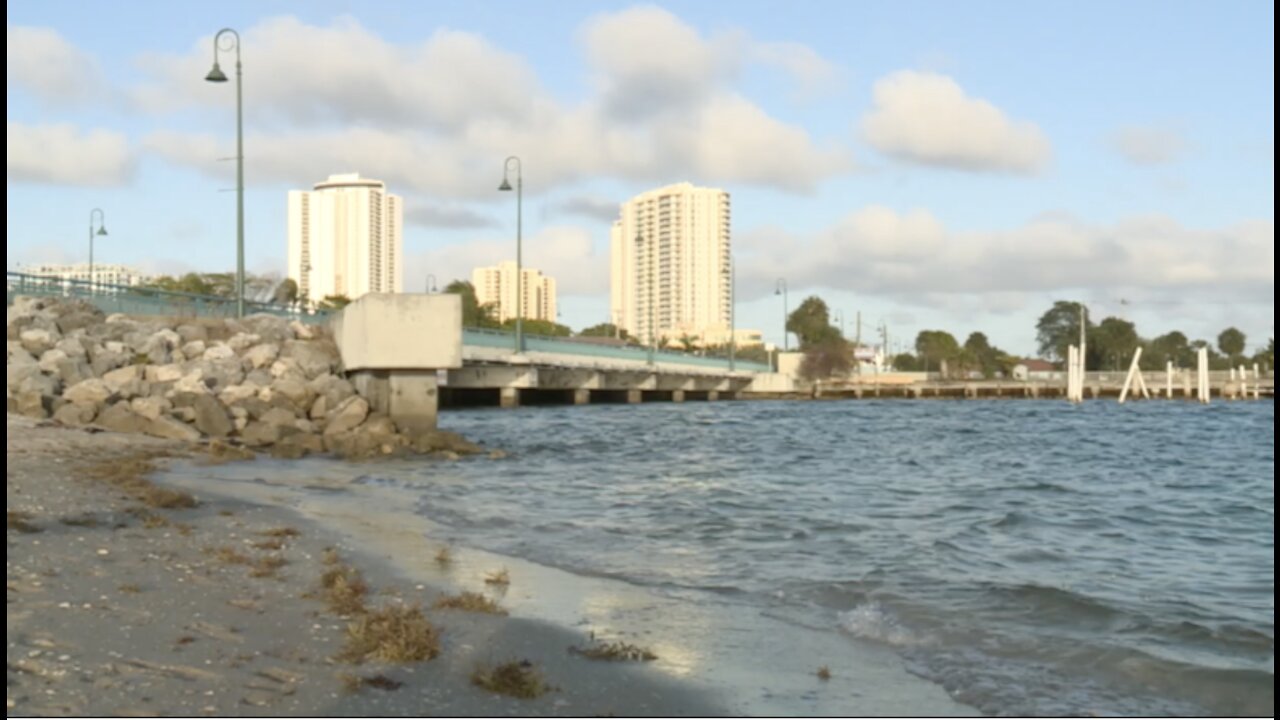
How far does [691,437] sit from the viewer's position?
43500 millimetres

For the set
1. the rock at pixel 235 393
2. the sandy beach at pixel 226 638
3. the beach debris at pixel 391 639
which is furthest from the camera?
the rock at pixel 235 393

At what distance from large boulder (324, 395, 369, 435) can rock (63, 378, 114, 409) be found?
4919mm

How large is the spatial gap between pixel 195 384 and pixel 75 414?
4.22 meters

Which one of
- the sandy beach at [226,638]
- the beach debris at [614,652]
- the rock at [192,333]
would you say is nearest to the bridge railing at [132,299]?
the rock at [192,333]

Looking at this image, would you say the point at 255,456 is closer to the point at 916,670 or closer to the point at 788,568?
the point at 788,568

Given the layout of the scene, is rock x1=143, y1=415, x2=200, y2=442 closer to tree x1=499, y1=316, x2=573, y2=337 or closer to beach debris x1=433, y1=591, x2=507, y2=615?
beach debris x1=433, y1=591, x2=507, y2=615

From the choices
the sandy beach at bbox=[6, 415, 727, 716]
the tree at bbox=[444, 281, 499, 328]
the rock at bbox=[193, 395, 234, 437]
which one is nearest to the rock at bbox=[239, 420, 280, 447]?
the rock at bbox=[193, 395, 234, 437]

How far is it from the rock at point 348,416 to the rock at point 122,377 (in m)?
4.53

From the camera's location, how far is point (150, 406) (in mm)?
26484

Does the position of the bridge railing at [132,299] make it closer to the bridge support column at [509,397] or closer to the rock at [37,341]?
the rock at [37,341]

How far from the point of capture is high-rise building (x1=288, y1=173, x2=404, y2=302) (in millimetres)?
177125

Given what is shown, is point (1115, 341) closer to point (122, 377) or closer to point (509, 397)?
point (509, 397)

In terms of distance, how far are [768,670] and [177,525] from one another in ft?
22.7

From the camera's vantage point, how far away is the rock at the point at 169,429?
2578 centimetres
